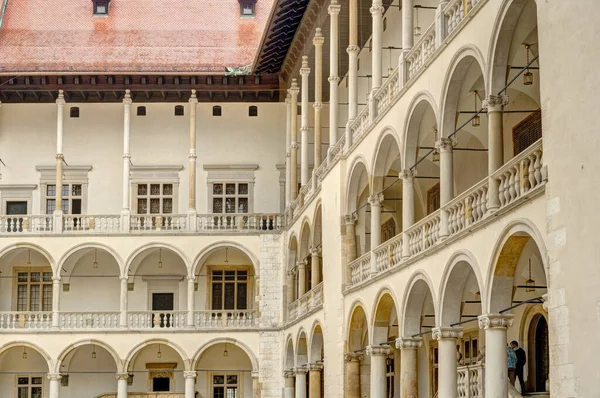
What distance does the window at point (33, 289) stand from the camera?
123 ft

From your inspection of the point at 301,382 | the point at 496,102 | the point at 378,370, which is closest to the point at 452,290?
the point at 496,102

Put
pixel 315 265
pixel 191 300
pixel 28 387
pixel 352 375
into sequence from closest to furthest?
pixel 352 375 → pixel 315 265 → pixel 191 300 → pixel 28 387

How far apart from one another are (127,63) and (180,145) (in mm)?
3218

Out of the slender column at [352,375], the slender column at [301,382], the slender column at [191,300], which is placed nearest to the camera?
the slender column at [352,375]

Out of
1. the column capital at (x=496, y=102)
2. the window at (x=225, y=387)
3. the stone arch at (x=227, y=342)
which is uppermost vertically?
the column capital at (x=496, y=102)

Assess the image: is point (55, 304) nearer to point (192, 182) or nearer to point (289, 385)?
point (192, 182)

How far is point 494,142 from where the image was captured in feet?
50.1

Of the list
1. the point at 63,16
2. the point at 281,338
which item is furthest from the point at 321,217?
the point at 63,16

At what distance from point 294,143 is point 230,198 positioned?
4.58m

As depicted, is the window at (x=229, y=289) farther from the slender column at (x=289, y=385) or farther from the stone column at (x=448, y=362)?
the stone column at (x=448, y=362)

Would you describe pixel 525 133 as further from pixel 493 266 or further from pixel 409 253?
pixel 493 266

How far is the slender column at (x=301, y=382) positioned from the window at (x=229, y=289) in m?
5.30

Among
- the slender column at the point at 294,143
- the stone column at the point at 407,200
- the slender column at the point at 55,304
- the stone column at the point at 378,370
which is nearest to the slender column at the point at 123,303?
the slender column at the point at 55,304

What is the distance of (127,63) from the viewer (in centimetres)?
3734
